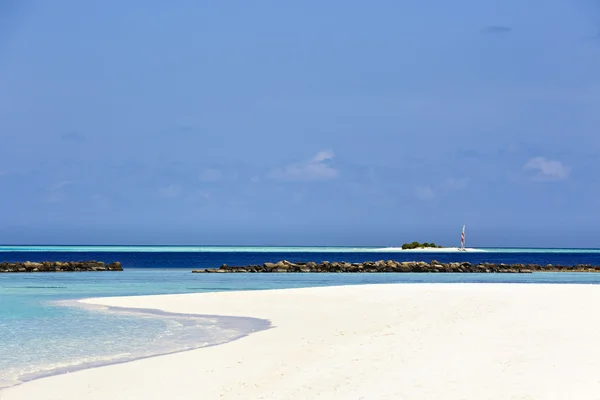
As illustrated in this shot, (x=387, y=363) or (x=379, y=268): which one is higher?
(x=379, y=268)

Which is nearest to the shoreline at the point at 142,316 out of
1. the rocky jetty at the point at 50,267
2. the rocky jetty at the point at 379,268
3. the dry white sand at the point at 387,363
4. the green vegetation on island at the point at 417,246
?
the dry white sand at the point at 387,363

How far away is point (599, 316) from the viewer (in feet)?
60.5

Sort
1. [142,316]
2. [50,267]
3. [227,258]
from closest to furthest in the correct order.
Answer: [142,316], [50,267], [227,258]

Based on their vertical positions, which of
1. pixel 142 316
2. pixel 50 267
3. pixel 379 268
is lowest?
pixel 142 316

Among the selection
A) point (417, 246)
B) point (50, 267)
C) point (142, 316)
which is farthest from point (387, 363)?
point (417, 246)

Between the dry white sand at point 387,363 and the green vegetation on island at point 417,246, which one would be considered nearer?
the dry white sand at point 387,363

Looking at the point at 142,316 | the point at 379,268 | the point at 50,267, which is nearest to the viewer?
the point at 142,316

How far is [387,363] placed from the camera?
13.2 meters

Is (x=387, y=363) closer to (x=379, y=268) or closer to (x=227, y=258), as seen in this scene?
(x=379, y=268)

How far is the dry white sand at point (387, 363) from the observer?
37.0 ft

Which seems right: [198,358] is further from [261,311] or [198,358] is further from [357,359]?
[261,311]

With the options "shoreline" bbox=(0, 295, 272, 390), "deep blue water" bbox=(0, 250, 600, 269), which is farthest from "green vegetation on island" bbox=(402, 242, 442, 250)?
"shoreline" bbox=(0, 295, 272, 390)

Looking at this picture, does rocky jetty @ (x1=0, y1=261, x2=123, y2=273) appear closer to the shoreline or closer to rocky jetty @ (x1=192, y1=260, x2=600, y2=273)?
rocky jetty @ (x1=192, y1=260, x2=600, y2=273)

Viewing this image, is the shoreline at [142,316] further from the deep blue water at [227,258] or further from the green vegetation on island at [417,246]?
the green vegetation on island at [417,246]
